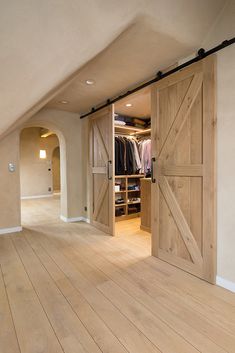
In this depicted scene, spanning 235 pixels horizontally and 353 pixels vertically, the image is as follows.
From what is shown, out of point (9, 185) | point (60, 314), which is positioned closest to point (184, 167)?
point (60, 314)

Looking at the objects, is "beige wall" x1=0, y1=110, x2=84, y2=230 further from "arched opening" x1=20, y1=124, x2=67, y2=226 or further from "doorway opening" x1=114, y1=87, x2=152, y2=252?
"arched opening" x1=20, y1=124, x2=67, y2=226

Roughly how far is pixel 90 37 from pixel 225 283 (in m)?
2.44

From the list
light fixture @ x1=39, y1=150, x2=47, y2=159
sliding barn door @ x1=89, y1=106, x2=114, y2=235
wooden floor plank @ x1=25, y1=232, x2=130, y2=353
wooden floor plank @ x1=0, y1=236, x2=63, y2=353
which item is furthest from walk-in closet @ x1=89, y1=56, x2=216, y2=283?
light fixture @ x1=39, y1=150, x2=47, y2=159

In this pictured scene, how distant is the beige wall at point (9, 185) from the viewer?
12.3ft

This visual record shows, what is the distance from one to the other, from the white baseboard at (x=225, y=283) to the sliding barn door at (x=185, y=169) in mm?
64

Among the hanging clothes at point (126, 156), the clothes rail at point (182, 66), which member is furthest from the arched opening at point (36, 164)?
the clothes rail at point (182, 66)

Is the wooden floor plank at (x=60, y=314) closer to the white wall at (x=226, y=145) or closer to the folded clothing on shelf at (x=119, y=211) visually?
the white wall at (x=226, y=145)

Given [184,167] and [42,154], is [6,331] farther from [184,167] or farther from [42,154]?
[42,154]

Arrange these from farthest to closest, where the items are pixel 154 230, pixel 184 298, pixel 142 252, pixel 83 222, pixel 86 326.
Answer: pixel 83 222 < pixel 142 252 < pixel 154 230 < pixel 184 298 < pixel 86 326

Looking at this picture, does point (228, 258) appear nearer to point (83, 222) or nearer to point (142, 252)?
point (142, 252)

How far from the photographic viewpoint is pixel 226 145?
1956 millimetres

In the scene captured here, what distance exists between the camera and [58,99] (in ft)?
11.7

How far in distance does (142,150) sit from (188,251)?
9.28ft

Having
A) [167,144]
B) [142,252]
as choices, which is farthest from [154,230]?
[167,144]
